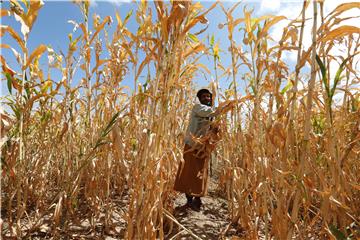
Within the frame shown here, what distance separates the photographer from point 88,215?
1.96 m

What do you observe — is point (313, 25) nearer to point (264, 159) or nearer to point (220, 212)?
point (264, 159)

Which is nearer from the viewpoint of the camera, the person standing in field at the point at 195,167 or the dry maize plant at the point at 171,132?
the dry maize plant at the point at 171,132

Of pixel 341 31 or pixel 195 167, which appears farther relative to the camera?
pixel 195 167

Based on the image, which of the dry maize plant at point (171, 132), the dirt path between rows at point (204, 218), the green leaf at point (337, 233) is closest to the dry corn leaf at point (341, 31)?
the dry maize plant at point (171, 132)

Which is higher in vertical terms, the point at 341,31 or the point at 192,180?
the point at 341,31

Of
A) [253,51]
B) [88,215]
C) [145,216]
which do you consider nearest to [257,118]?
[253,51]

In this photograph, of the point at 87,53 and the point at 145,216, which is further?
the point at 87,53

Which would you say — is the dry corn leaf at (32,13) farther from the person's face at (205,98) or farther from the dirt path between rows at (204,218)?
the person's face at (205,98)

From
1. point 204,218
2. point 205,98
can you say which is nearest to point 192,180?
point 204,218

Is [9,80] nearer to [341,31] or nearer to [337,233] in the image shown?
[341,31]

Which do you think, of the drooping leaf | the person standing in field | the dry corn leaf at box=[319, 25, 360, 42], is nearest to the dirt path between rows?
the person standing in field

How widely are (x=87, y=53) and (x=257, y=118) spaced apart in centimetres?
125

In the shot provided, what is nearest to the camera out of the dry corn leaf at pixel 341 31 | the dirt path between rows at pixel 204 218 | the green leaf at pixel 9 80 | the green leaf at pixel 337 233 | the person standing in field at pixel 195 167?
the dry corn leaf at pixel 341 31

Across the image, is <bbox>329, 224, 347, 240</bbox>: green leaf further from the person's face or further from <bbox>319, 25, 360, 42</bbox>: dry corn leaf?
the person's face
